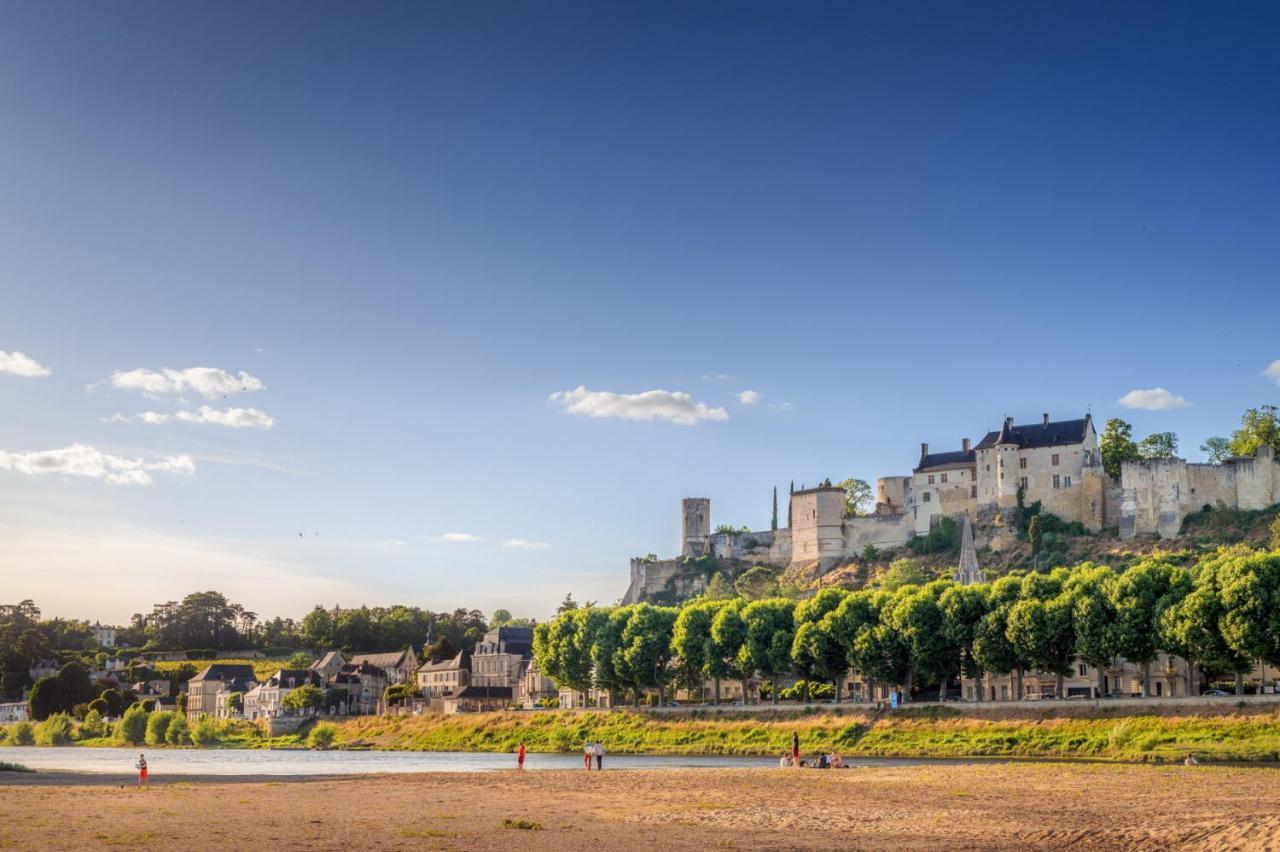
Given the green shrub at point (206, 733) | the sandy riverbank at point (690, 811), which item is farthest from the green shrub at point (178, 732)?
the sandy riverbank at point (690, 811)

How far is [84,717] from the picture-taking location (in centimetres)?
12812

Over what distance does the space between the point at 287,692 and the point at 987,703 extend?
3188 inches

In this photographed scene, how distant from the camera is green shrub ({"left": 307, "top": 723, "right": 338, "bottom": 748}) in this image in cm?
10712

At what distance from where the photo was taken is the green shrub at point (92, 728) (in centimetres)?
11712

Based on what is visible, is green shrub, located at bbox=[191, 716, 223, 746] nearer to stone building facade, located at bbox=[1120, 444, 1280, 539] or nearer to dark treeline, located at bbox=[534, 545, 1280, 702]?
dark treeline, located at bbox=[534, 545, 1280, 702]

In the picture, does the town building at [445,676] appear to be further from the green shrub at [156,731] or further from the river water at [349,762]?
the river water at [349,762]

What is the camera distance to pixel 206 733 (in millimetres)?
112000

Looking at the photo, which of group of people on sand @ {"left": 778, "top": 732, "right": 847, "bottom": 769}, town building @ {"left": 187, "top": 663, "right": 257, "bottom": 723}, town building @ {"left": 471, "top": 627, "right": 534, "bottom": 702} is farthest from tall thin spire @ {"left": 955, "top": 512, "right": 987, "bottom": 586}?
town building @ {"left": 187, "top": 663, "right": 257, "bottom": 723}

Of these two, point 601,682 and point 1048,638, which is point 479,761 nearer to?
point 601,682

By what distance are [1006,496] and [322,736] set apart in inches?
2667

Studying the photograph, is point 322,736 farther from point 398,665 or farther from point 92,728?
point 398,665

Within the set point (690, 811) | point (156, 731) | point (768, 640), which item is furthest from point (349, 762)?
point (690, 811)

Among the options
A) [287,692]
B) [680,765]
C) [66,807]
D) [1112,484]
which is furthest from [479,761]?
[1112,484]

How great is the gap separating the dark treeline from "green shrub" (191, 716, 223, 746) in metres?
31.3
